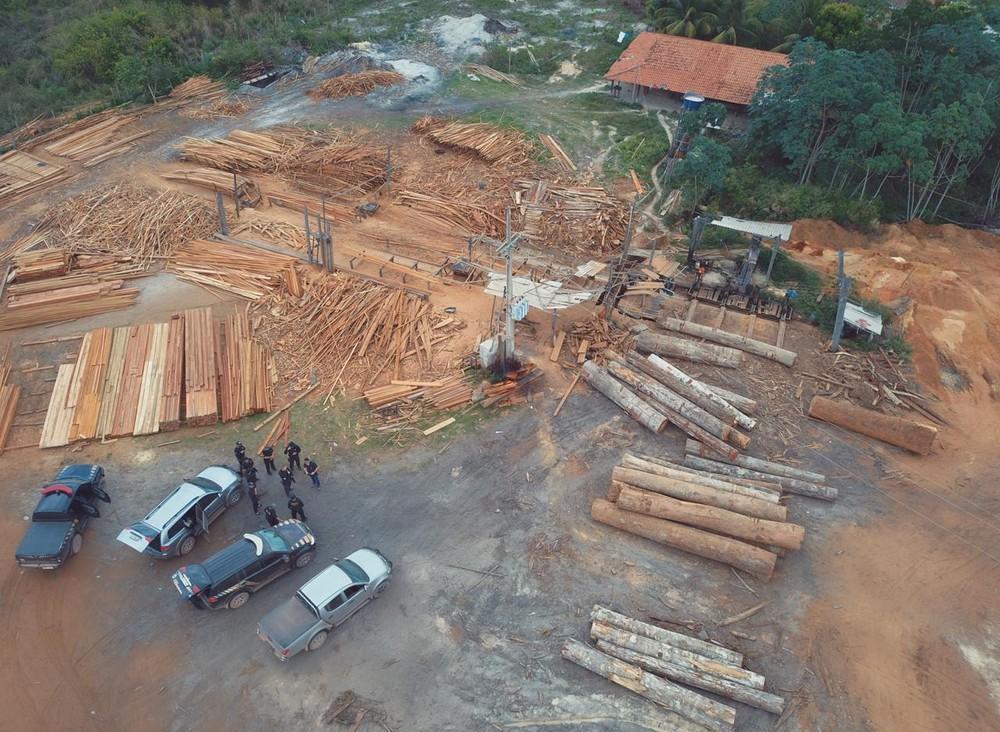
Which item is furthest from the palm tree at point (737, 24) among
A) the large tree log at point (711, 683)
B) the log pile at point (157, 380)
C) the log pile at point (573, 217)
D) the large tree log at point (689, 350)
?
the large tree log at point (711, 683)

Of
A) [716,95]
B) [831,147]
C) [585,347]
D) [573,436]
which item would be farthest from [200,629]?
[716,95]

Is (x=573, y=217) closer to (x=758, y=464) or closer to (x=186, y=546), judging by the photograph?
(x=758, y=464)

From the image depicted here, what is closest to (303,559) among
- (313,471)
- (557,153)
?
(313,471)

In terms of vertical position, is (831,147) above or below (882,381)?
above

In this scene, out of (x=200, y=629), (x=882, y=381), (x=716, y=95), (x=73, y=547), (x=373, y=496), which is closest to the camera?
(x=200, y=629)

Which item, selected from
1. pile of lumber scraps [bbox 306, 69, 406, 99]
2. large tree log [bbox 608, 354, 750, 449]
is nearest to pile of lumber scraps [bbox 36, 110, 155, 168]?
pile of lumber scraps [bbox 306, 69, 406, 99]

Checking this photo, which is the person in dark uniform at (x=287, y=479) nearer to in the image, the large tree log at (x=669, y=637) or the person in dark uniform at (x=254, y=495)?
the person in dark uniform at (x=254, y=495)

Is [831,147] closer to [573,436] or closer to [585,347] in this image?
[585,347]

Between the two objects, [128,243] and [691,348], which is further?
[128,243]
